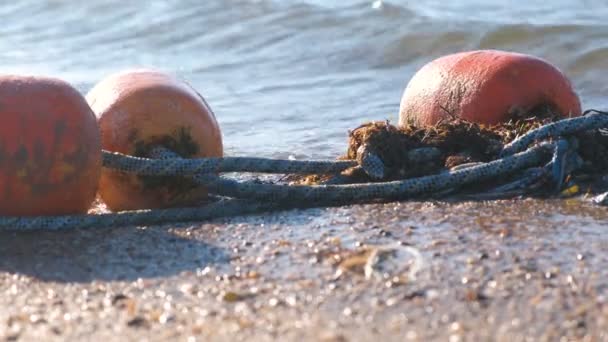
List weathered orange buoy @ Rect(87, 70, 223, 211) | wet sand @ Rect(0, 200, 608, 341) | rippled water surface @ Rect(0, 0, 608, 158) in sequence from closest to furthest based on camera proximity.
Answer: wet sand @ Rect(0, 200, 608, 341)
weathered orange buoy @ Rect(87, 70, 223, 211)
rippled water surface @ Rect(0, 0, 608, 158)

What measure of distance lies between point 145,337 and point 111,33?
405 inches

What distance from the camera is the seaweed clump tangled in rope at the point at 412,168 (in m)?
4.29

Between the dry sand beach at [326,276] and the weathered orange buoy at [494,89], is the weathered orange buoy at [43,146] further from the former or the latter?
the weathered orange buoy at [494,89]

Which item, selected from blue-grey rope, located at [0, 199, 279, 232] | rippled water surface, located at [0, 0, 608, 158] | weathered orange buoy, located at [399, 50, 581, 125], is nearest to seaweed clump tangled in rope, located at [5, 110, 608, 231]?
blue-grey rope, located at [0, 199, 279, 232]

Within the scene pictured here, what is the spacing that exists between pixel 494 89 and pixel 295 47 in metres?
6.30

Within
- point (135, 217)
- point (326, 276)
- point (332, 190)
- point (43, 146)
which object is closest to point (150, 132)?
point (135, 217)

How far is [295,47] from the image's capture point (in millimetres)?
11102

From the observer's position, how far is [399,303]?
10.0 ft

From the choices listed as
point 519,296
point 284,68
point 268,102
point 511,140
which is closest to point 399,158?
point 511,140

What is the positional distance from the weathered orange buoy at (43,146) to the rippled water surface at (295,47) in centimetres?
260

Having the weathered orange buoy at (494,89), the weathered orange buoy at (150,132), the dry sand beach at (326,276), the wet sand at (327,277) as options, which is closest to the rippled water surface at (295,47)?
the dry sand beach at (326,276)

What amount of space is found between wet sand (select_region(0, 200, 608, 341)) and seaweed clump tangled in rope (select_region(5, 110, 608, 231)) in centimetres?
11

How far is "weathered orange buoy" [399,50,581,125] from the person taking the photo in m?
4.91

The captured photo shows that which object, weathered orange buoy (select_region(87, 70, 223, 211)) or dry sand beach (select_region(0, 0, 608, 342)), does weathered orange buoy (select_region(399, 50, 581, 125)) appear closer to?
dry sand beach (select_region(0, 0, 608, 342))
